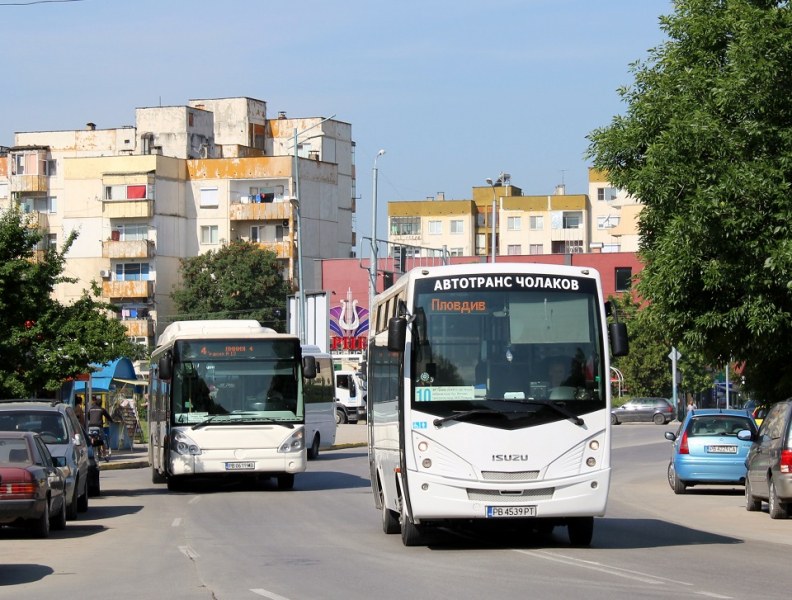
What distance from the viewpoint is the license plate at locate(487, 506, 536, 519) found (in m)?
15.6

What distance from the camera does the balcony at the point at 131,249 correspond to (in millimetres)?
103625

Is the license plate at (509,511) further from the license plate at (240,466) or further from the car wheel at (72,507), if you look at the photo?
the license plate at (240,466)

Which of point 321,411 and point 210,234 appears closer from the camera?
point 321,411

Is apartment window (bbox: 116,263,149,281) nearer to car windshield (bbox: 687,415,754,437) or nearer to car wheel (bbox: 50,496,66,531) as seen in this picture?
car windshield (bbox: 687,415,754,437)

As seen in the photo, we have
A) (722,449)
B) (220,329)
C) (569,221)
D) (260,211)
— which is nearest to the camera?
(722,449)

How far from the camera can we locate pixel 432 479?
1566 cm

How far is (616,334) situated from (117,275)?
92.0 m

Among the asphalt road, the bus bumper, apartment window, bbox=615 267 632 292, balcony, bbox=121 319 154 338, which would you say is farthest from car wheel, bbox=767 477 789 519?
balcony, bbox=121 319 154 338

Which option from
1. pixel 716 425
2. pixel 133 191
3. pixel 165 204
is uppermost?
pixel 133 191

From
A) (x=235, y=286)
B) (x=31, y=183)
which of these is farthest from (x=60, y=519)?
(x=31, y=183)

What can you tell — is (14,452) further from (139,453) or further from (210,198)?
(210,198)

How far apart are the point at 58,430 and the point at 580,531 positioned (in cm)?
974

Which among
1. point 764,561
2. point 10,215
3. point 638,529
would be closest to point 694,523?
point 638,529

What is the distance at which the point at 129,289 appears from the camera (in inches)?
4072
